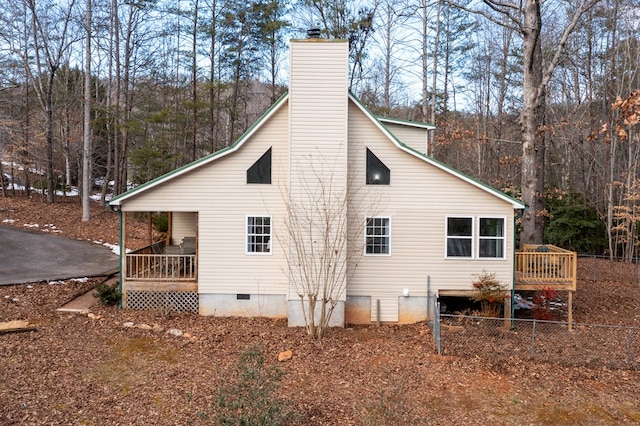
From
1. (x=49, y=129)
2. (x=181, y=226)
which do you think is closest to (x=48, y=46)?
(x=49, y=129)

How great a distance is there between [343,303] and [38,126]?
26567 millimetres

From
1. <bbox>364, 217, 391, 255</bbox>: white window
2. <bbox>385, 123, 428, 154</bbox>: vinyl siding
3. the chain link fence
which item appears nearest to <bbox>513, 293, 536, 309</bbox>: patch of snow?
the chain link fence

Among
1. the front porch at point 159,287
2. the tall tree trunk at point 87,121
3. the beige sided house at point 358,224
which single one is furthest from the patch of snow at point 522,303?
the tall tree trunk at point 87,121

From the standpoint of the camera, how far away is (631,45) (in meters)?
23.7

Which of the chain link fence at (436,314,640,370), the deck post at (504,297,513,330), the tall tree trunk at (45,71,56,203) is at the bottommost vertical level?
the chain link fence at (436,314,640,370)

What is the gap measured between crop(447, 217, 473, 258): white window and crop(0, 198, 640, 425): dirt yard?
233cm

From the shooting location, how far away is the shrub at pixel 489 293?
1175cm

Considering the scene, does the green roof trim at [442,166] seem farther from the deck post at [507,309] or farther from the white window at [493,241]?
the deck post at [507,309]

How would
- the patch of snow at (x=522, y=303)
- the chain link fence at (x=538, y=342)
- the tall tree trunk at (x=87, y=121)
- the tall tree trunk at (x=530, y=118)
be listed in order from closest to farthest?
the chain link fence at (x=538, y=342)
the patch of snow at (x=522, y=303)
the tall tree trunk at (x=530, y=118)
the tall tree trunk at (x=87, y=121)

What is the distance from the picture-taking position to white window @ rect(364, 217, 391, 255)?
485 inches

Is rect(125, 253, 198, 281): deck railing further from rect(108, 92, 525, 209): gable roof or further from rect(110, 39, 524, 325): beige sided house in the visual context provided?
rect(108, 92, 525, 209): gable roof

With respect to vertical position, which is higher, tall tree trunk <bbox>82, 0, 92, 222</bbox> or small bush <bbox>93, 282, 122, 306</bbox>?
tall tree trunk <bbox>82, 0, 92, 222</bbox>

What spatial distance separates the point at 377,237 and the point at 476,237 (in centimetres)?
282

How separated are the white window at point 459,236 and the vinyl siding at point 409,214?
18cm
